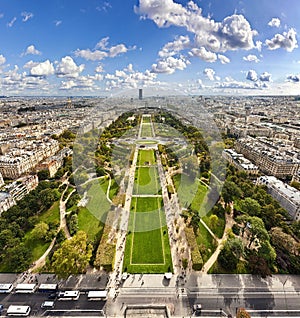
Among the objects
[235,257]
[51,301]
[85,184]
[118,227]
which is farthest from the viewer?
[85,184]

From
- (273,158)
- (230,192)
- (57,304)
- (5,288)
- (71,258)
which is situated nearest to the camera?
(57,304)

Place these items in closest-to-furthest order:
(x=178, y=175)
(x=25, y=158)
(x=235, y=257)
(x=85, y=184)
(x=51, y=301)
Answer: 1. (x=51, y=301)
2. (x=235, y=257)
3. (x=85, y=184)
4. (x=178, y=175)
5. (x=25, y=158)

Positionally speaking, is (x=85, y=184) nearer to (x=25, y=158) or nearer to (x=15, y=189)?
(x=15, y=189)

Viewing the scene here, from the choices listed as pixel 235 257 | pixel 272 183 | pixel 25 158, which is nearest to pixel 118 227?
pixel 235 257

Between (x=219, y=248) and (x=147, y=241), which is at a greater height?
(x=147, y=241)

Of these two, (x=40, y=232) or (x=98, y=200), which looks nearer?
(x=40, y=232)

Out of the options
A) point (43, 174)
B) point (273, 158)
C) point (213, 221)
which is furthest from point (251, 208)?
point (43, 174)

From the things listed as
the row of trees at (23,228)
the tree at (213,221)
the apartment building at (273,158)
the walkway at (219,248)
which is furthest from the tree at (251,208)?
the row of trees at (23,228)

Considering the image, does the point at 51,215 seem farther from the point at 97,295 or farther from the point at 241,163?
the point at 241,163
